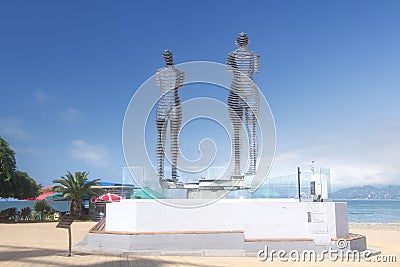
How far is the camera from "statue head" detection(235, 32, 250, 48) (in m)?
14.5

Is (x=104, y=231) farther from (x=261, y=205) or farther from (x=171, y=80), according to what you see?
(x=171, y=80)

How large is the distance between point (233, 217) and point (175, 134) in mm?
3779

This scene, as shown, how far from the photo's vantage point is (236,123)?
1427 centimetres

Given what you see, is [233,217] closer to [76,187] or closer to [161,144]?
[161,144]

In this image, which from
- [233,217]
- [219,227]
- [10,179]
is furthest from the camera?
[10,179]

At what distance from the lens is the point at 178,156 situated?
559 inches

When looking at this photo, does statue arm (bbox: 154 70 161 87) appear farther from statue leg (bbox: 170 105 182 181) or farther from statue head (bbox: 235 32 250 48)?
statue head (bbox: 235 32 250 48)

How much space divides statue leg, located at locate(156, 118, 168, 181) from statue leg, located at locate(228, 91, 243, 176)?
7.86 feet

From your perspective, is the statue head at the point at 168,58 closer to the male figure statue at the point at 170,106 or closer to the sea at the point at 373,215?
the male figure statue at the point at 170,106

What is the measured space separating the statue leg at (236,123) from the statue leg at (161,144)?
240 cm

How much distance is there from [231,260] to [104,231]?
156 inches

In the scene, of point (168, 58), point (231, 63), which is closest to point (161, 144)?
point (168, 58)

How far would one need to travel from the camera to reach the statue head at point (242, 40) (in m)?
14.5

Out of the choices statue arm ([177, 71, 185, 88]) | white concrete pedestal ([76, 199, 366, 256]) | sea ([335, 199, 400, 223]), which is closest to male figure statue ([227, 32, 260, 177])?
statue arm ([177, 71, 185, 88])
